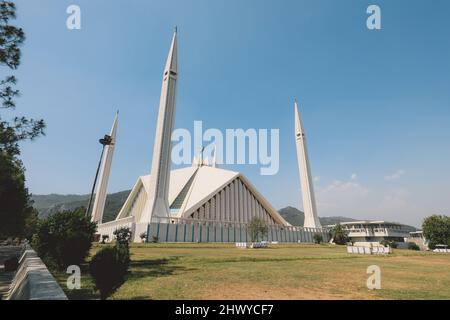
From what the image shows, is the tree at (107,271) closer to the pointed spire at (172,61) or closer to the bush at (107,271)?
the bush at (107,271)

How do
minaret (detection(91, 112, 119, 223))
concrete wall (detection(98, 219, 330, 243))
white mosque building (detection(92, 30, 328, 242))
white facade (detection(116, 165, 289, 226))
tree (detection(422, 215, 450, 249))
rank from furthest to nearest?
minaret (detection(91, 112, 119, 223)) → white facade (detection(116, 165, 289, 226)) → tree (detection(422, 215, 450, 249)) → white mosque building (detection(92, 30, 328, 242)) → concrete wall (detection(98, 219, 330, 243))

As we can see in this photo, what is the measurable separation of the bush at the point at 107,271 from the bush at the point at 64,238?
6755 mm

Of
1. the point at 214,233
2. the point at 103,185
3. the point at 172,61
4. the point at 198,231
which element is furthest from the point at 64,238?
the point at 103,185

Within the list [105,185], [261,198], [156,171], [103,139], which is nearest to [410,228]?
[261,198]

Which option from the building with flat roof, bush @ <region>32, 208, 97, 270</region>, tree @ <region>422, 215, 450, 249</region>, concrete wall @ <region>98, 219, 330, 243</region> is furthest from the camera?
the building with flat roof

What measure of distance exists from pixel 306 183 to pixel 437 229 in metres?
35.1

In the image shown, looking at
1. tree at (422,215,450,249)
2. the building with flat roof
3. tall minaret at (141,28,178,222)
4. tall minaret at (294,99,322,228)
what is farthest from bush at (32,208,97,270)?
the building with flat roof

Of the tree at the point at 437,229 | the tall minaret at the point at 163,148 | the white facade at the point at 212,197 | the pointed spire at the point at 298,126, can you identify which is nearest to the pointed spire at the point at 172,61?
the tall minaret at the point at 163,148

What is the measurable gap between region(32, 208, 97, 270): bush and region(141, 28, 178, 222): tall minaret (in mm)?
37140

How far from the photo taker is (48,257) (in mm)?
14484

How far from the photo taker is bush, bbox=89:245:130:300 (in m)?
8.42

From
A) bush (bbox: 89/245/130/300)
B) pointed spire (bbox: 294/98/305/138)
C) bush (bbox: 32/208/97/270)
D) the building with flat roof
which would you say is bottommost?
bush (bbox: 89/245/130/300)

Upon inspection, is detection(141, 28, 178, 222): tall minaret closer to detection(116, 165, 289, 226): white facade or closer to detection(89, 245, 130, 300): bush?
detection(116, 165, 289, 226): white facade
